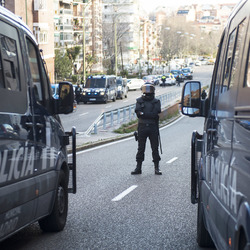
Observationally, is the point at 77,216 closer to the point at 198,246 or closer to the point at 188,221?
the point at 188,221

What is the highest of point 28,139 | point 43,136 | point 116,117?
point 28,139

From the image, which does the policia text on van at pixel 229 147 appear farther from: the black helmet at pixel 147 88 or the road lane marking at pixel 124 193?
the black helmet at pixel 147 88

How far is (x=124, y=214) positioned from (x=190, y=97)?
104 inches

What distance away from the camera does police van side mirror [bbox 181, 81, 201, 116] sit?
23.7ft

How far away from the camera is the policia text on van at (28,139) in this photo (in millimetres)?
5859

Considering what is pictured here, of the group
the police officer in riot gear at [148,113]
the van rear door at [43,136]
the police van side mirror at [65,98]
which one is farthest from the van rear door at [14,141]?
the police officer in riot gear at [148,113]

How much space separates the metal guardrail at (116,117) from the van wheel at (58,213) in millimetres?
21396

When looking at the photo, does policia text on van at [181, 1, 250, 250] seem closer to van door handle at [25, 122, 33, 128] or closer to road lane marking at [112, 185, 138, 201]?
van door handle at [25, 122, 33, 128]

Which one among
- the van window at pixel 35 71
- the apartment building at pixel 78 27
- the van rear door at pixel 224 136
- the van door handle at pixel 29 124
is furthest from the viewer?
the apartment building at pixel 78 27

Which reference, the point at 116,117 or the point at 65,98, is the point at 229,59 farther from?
the point at 116,117

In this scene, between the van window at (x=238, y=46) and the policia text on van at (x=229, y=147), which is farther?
the van window at (x=238, y=46)

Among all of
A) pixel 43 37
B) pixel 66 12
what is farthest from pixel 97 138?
pixel 66 12

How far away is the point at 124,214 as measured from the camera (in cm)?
937

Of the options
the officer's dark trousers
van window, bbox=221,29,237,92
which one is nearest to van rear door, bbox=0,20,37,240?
van window, bbox=221,29,237,92
